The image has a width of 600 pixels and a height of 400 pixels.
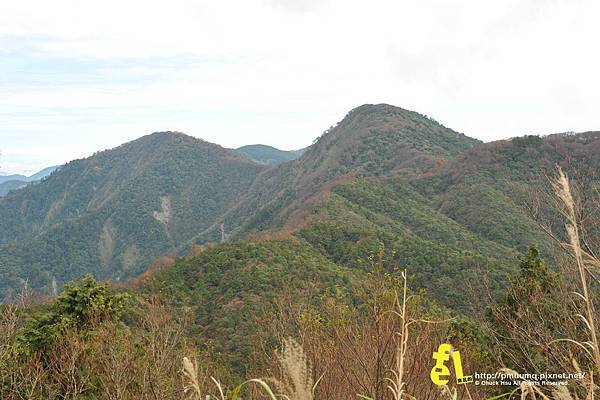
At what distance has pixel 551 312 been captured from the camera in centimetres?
874

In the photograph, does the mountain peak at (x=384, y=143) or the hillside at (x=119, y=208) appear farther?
the hillside at (x=119, y=208)

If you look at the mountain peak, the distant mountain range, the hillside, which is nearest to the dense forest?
the distant mountain range

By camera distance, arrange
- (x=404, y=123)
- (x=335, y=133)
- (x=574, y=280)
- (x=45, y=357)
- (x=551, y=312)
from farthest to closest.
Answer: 1. (x=335, y=133)
2. (x=404, y=123)
3. (x=45, y=357)
4. (x=551, y=312)
5. (x=574, y=280)

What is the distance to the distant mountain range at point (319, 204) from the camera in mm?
32562

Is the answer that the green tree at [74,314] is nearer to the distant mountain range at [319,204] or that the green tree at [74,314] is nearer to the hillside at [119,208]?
the distant mountain range at [319,204]

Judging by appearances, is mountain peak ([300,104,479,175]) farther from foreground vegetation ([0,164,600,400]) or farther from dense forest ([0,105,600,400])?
foreground vegetation ([0,164,600,400])

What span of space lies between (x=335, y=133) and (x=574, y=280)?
3711 inches

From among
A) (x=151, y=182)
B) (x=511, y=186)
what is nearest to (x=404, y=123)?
(x=511, y=186)

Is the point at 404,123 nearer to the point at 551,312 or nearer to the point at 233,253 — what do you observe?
the point at 233,253

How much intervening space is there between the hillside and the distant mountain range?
0.43 metres

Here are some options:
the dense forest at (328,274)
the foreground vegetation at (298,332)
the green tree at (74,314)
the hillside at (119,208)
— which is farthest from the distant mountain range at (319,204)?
the green tree at (74,314)

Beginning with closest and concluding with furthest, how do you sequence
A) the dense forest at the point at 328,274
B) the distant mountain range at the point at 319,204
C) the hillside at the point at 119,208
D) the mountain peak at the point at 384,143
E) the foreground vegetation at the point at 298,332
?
the foreground vegetation at the point at 298,332 < the dense forest at the point at 328,274 < the distant mountain range at the point at 319,204 < the mountain peak at the point at 384,143 < the hillside at the point at 119,208

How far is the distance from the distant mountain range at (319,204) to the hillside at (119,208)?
0.43 metres

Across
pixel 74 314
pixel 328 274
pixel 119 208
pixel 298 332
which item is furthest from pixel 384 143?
pixel 119 208
